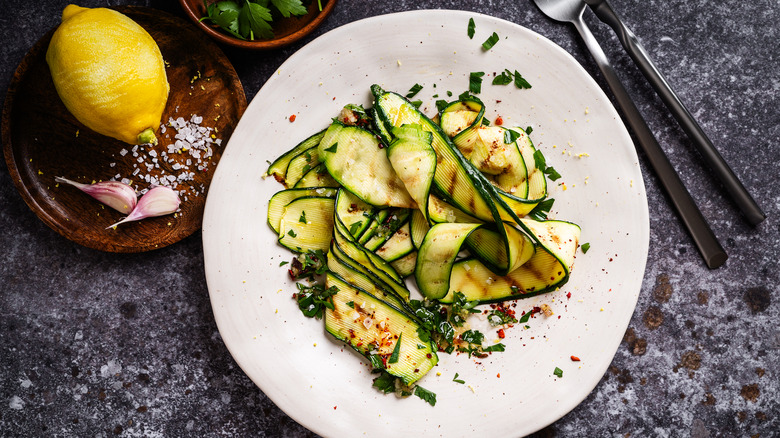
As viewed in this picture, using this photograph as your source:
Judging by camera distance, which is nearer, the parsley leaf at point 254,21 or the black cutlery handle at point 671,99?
the parsley leaf at point 254,21

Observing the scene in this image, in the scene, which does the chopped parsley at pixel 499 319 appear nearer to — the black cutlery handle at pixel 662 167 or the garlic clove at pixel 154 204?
the black cutlery handle at pixel 662 167

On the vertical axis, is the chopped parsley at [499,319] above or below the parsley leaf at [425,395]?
above

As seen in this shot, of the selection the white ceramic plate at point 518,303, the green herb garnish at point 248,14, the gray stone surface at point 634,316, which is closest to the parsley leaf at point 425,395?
the white ceramic plate at point 518,303

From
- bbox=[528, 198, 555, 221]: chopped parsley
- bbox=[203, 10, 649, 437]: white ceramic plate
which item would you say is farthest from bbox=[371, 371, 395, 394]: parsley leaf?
bbox=[528, 198, 555, 221]: chopped parsley

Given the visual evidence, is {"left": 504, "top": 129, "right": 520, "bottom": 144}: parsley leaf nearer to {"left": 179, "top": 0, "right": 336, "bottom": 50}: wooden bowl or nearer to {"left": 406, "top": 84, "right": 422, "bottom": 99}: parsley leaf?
{"left": 406, "top": 84, "right": 422, "bottom": 99}: parsley leaf

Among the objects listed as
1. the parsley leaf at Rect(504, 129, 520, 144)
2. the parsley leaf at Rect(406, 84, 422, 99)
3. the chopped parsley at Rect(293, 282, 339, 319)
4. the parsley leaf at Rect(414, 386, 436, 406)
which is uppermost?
the parsley leaf at Rect(406, 84, 422, 99)

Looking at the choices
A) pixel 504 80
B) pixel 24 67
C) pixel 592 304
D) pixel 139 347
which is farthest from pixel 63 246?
pixel 592 304

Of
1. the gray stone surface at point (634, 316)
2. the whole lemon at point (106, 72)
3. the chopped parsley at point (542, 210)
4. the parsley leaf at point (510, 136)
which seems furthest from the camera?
the gray stone surface at point (634, 316)

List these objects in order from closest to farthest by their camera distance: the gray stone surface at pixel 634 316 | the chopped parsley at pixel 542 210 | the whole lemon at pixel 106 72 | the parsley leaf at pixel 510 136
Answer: the whole lemon at pixel 106 72, the parsley leaf at pixel 510 136, the chopped parsley at pixel 542 210, the gray stone surface at pixel 634 316
